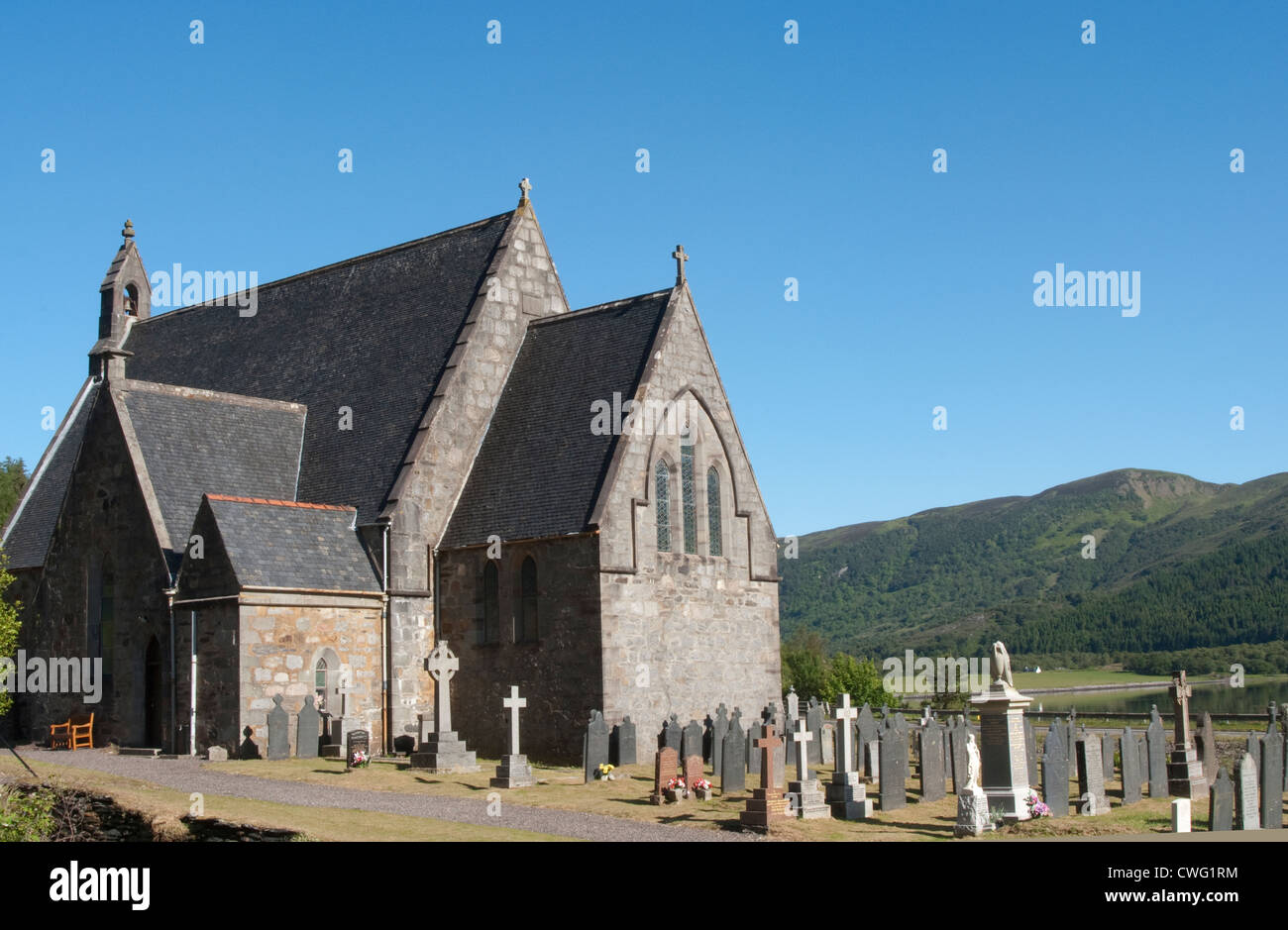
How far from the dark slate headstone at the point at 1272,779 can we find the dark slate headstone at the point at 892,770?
A: 19.3ft

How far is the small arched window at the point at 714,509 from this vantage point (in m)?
34.1


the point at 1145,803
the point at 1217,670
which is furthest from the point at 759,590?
the point at 1217,670

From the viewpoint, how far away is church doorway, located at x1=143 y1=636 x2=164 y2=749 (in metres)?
32.7

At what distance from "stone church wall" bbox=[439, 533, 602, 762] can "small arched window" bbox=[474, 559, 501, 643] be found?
107 mm

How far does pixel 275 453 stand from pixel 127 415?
14.5 feet

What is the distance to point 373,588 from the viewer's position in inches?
1271

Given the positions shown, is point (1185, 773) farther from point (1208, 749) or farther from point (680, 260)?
point (680, 260)

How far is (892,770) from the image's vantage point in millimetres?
23312

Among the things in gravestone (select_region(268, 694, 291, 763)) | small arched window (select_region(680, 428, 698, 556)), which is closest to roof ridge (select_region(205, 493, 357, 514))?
gravestone (select_region(268, 694, 291, 763))

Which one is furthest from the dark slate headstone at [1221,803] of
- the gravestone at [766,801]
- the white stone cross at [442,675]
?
the white stone cross at [442,675]

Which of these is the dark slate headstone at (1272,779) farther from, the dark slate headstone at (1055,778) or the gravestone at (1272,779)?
the dark slate headstone at (1055,778)

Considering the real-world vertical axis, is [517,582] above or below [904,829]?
above

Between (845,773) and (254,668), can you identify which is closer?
(845,773)
